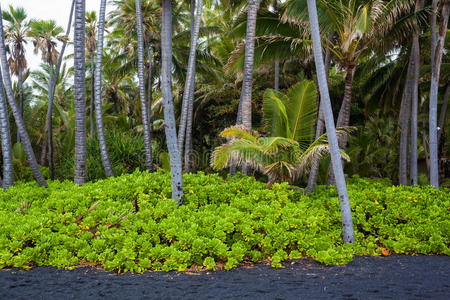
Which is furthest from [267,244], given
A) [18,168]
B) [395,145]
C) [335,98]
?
[395,145]

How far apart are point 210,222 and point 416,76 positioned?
8.36 metres

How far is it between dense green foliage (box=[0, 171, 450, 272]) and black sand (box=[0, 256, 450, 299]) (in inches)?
9.4

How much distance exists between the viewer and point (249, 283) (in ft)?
15.3

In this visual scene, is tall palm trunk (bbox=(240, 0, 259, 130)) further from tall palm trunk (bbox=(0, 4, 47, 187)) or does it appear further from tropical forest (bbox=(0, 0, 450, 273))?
tall palm trunk (bbox=(0, 4, 47, 187))

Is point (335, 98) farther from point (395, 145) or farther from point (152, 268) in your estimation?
point (152, 268)

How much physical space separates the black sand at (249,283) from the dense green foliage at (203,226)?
0.78 ft

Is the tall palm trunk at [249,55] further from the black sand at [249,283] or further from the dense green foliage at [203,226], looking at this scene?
the black sand at [249,283]

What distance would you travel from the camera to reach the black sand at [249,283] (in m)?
4.27

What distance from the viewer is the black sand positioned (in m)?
4.27

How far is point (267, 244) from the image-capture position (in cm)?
562

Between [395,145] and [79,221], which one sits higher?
[395,145]

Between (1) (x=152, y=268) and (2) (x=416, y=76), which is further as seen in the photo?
(2) (x=416, y=76)

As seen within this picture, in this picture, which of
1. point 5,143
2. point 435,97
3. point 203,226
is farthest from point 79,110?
point 435,97

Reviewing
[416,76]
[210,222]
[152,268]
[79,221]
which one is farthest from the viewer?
[416,76]
